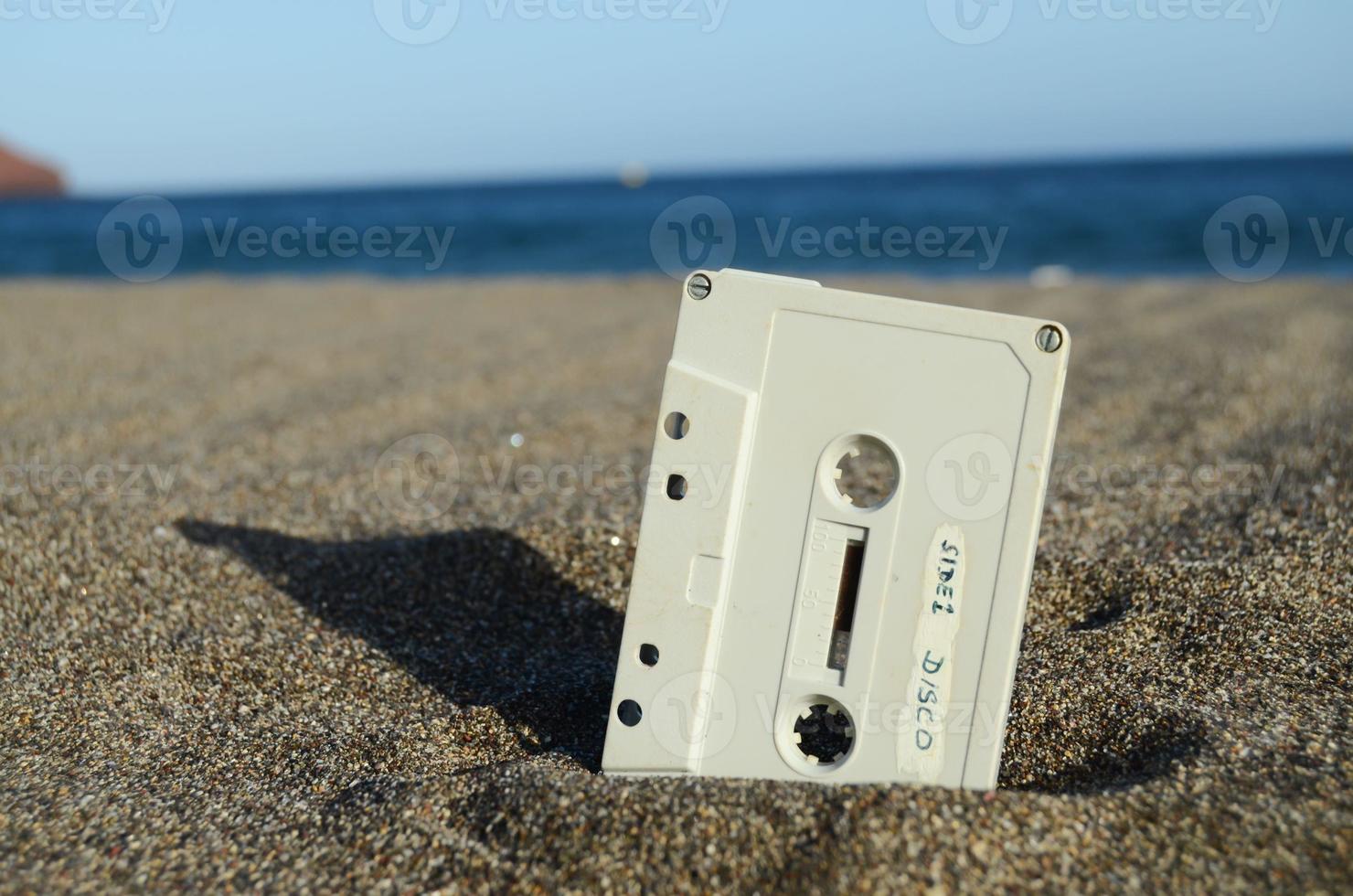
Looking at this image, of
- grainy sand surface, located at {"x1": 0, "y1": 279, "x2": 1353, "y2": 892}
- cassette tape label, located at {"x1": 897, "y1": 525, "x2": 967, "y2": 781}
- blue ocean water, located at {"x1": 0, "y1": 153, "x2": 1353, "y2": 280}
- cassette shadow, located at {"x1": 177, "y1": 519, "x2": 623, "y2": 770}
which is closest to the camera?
grainy sand surface, located at {"x1": 0, "y1": 279, "x2": 1353, "y2": 892}

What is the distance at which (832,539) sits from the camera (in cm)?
261

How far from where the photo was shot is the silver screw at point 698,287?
267cm

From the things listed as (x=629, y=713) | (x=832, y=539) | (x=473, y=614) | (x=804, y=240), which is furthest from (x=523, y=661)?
(x=804, y=240)

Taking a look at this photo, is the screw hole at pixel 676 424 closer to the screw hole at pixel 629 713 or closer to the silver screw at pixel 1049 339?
the screw hole at pixel 629 713

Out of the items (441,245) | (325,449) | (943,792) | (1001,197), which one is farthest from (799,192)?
(943,792)

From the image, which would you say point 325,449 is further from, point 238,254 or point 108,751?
point 238,254

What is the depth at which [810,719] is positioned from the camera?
113 inches

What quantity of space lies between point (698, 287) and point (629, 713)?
102cm

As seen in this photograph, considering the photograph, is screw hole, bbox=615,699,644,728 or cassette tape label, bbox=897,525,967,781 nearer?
cassette tape label, bbox=897,525,967,781

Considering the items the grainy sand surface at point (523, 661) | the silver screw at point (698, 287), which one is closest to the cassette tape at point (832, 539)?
the silver screw at point (698, 287)

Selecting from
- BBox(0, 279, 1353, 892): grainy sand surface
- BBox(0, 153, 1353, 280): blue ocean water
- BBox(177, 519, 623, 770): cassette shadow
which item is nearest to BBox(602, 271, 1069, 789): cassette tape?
BBox(0, 279, 1353, 892): grainy sand surface

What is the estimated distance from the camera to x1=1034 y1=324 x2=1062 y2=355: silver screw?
249 centimetres

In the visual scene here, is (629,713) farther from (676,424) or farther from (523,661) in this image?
(523,661)

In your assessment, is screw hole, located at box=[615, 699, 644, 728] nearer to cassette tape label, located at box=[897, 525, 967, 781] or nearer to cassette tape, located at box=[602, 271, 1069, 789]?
cassette tape, located at box=[602, 271, 1069, 789]
